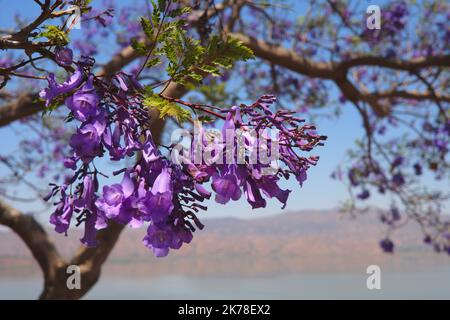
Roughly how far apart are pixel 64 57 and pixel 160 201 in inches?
18.6

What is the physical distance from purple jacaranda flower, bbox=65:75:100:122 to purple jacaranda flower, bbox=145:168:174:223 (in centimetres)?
23

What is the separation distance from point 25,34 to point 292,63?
3.73 metres

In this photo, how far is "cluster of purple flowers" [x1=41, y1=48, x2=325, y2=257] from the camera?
1146 millimetres

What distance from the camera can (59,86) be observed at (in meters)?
1.27

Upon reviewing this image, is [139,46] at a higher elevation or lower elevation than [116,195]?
higher

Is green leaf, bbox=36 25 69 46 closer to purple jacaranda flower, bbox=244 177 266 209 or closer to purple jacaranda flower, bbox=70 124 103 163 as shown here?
purple jacaranda flower, bbox=70 124 103 163

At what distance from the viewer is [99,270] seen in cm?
492

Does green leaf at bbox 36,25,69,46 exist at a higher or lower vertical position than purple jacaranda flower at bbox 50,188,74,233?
higher

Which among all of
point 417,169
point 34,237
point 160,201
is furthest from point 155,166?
point 417,169

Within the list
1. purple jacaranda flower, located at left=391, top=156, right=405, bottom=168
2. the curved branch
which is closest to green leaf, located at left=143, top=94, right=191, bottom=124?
the curved branch

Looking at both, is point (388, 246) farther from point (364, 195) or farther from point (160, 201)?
point (160, 201)
